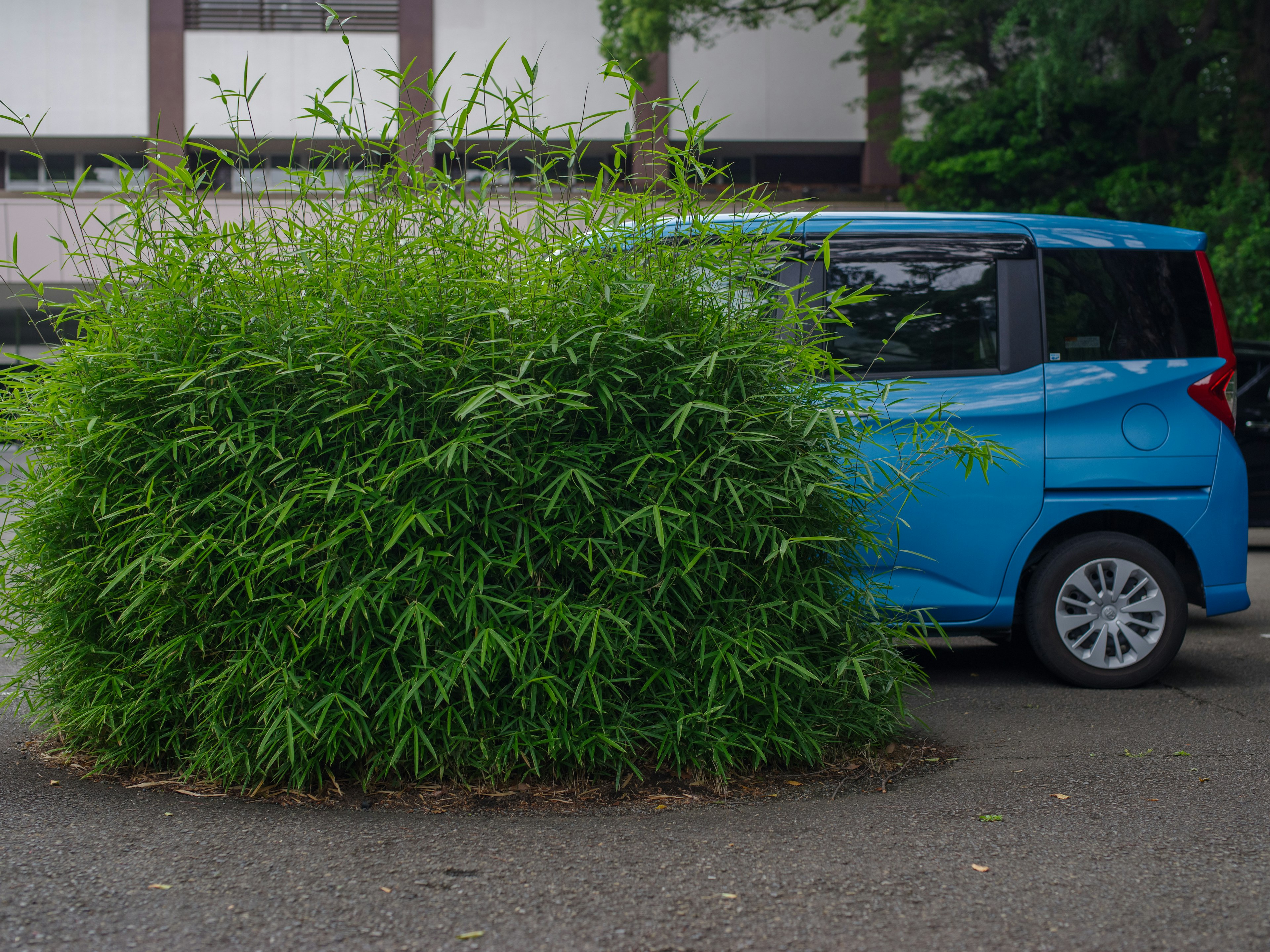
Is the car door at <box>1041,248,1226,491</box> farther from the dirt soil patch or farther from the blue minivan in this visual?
the dirt soil patch

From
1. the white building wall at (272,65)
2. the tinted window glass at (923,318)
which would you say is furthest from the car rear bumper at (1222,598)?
the white building wall at (272,65)

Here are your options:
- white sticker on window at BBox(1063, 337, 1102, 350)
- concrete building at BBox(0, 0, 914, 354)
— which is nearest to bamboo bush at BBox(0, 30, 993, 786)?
white sticker on window at BBox(1063, 337, 1102, 350)

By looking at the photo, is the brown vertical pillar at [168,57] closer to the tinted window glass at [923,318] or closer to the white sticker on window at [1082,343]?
the tinted window glass at [923,318]

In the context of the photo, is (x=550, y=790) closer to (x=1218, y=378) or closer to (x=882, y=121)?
(x=1218, y=378)

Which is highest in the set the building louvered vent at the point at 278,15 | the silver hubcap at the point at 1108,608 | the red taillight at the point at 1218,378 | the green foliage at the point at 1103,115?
the building louvered vent at the point at 278,15

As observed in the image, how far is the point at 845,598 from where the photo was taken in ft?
11.9

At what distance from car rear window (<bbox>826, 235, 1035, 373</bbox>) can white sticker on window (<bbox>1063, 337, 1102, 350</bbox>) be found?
1.15 ft

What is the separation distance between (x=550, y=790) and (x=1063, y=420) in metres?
3.05

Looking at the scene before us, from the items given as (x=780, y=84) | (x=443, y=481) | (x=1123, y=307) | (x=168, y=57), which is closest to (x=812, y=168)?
(x=780, y=84)

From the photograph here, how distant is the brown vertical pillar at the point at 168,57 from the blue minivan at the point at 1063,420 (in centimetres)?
2152

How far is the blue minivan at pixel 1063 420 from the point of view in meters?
4.92

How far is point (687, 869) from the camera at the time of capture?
285 centimetres

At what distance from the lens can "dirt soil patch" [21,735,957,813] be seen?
3373 millimetres

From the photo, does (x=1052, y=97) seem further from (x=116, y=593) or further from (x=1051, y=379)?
(x=116, y=593)
